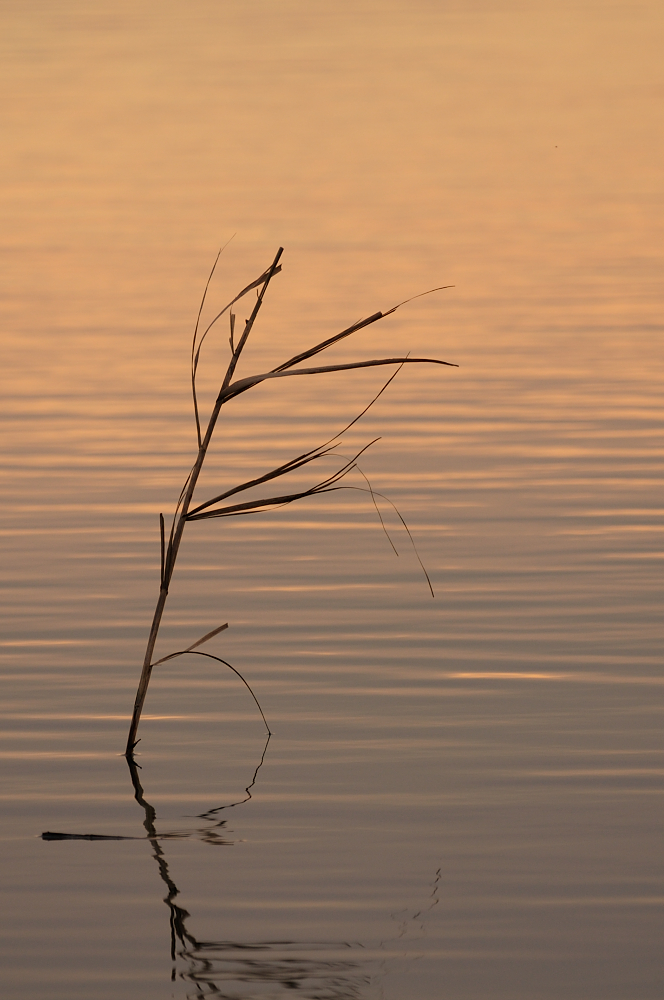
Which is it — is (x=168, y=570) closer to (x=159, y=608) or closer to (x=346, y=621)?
(x=159, y=608)

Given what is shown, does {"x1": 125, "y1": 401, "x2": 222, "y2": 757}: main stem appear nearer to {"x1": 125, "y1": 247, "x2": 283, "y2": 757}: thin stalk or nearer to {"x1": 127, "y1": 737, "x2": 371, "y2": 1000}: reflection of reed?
{"x1": 125, "y1": 247, "x2": 283, "y2": 757}: thin stalk

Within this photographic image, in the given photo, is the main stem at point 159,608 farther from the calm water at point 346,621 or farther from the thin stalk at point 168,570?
the calm water at point 346,621

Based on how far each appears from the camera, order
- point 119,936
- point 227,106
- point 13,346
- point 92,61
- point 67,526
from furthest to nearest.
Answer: point 92,61 → point 227,106 → point 13,346 → point 67,526 → point 119,936

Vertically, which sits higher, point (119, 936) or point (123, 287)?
point (119, 936)

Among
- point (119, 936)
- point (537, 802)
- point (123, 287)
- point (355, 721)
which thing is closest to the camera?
point (119, 936)

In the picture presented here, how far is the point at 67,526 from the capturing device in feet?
43.3

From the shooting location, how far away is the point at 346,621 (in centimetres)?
1051

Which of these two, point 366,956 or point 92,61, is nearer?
point 366,956

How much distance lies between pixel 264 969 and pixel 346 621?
4.31 metres

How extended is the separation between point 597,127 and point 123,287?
20222mm

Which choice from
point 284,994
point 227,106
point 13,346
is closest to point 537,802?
point 284,994

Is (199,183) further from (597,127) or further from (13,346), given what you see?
(13,346)

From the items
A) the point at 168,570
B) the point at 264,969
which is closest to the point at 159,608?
the point at 168,570

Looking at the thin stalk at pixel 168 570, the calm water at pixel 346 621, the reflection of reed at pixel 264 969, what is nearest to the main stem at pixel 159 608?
the thin stalk at pixel 168 570
